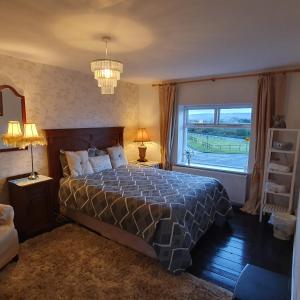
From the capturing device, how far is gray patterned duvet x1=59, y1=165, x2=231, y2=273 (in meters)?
2.22

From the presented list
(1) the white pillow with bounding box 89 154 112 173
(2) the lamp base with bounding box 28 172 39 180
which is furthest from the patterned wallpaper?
(1) the white pillow with bounding box 89 154 112 173

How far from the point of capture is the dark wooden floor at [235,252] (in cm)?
225

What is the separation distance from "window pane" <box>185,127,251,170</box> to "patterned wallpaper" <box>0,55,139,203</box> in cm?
164

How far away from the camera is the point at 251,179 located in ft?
12.3

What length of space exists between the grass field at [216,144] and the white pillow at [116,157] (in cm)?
147

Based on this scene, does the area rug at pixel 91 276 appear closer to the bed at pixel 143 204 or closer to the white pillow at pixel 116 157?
the bed at pixel 143 204

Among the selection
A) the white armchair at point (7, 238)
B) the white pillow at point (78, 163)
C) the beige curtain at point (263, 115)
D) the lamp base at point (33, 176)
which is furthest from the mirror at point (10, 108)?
the beige curtain at point (263, 115)

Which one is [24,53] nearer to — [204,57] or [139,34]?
[139,34]

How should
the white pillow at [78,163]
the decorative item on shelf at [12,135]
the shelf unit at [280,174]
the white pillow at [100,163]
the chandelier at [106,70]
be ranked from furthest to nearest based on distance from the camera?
the white pillow at [100,163] < the white pillow at [78,163] < the shelf unit at [280,174] < the decorative item on shelf at [12,135] < the chandelier at [106,70]

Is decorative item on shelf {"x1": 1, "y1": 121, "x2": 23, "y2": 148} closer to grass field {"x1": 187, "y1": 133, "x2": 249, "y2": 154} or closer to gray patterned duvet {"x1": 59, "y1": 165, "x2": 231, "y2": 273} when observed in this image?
gray patterned duvet {"x1": 59, "y1": 165, "x2": 231, "y2": 273}

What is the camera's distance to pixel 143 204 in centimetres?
241

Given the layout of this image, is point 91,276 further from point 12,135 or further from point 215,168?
point 215,168

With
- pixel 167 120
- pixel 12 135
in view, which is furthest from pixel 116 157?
pixel 12 135

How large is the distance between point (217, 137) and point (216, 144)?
142 mm
